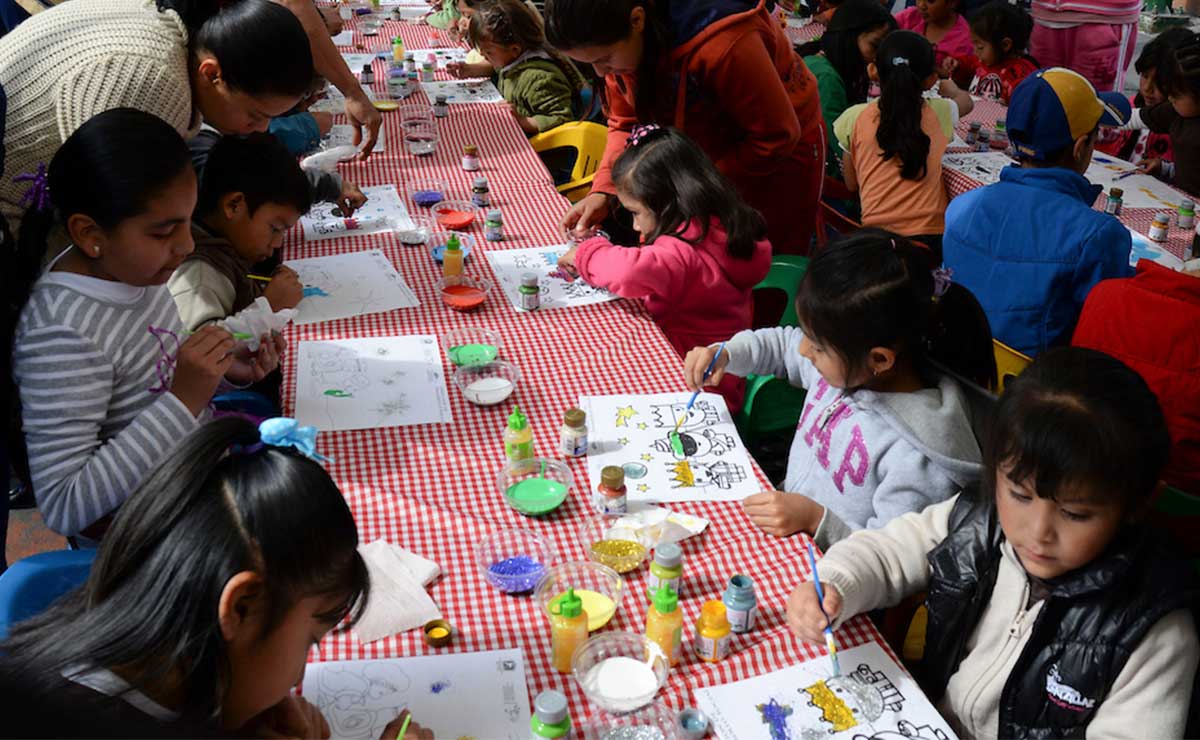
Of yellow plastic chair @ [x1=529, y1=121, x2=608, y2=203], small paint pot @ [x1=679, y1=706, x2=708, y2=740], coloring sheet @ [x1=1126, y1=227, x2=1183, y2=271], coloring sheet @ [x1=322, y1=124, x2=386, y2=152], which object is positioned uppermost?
small paint pot @ [x1=679, y1=706, x2=708, y2=740]

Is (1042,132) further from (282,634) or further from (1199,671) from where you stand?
(282,634)

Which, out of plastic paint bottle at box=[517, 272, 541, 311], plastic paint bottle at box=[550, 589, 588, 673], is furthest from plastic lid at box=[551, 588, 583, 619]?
plastic paint bottle at box=[517, 272, 541, 311]

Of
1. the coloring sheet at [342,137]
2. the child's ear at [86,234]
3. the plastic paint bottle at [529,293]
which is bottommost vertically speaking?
the coloring sheet at [342,137]

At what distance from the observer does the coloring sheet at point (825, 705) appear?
143 cm

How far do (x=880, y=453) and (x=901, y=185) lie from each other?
2412 mm

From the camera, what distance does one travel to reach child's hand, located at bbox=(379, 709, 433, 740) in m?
1.37

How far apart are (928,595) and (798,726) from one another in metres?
0.42

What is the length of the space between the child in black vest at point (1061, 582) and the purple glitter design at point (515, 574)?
439mm

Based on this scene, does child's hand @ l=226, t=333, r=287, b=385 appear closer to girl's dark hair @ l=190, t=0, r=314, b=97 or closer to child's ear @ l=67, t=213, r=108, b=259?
child's ear @ l=67, t=213, r=108, b=259

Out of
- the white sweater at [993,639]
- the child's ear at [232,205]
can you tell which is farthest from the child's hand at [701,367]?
the child's ear at [232,205]

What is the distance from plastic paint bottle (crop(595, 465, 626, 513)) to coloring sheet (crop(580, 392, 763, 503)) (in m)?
0.07

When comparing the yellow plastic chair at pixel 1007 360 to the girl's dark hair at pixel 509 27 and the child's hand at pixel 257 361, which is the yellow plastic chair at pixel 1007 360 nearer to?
the child's hand at pixel 257 361

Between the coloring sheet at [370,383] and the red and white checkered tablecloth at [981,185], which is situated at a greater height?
the coloring sheet at [370,383]

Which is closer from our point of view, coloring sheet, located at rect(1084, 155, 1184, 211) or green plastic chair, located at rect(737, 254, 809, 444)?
green plastic chair, located at rect(737, 254, 809, 444)
